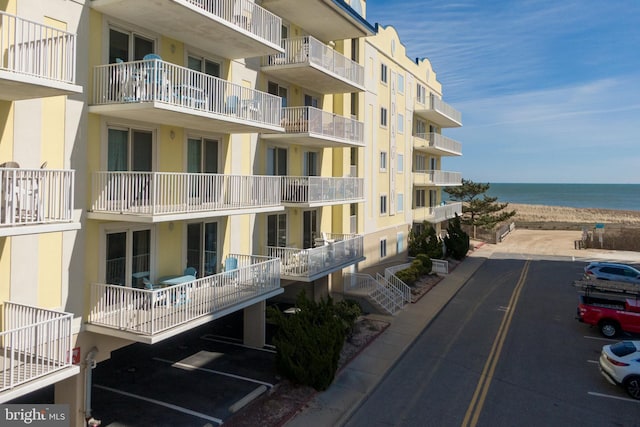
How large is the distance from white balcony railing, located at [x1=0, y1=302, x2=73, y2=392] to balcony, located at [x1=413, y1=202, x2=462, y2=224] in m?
30.8

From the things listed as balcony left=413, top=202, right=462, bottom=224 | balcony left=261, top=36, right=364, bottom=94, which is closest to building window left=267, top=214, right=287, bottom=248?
balcony left=261, top=36, right=364, bottom=94

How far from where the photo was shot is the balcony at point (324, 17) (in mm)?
18391

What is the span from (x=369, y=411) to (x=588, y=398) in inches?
269

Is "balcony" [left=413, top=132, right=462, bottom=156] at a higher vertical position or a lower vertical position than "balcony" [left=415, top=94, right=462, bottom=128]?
lower

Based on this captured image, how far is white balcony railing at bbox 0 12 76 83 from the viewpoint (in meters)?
Result: 8.84

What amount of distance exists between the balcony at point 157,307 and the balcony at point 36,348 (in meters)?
1.38

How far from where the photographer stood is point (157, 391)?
13.7m

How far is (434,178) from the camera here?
39844mm

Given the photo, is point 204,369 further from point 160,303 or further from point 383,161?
point 383,161

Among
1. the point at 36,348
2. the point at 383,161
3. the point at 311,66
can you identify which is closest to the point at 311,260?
the point at 311,66

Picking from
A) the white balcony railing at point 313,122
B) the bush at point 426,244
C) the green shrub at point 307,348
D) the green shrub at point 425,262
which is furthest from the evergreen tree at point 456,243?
the green shrub at point 307,348

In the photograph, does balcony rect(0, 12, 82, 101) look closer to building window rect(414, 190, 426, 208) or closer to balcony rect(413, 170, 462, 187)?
balcony rect(413, 170, 462, 187)

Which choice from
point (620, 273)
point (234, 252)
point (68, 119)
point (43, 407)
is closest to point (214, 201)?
point (234, 252)

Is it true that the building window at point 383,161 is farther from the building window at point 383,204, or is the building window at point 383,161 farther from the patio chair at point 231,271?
the patio chair at point 231,271
